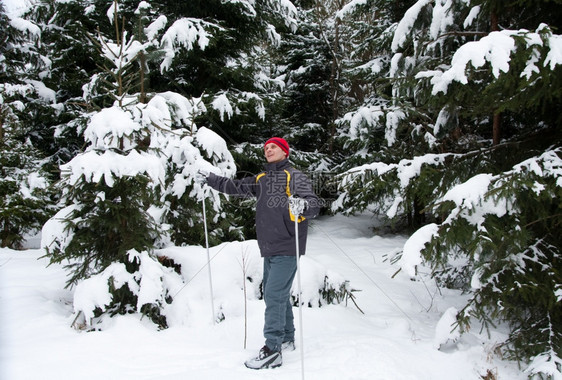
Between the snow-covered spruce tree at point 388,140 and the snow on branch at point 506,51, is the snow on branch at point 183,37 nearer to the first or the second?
the snow-covered spruce tree at point 388,140

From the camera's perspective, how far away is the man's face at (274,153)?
3219mm

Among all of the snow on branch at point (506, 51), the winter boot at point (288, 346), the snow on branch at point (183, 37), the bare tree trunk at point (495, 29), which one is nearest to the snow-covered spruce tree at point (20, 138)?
the snow on branch at point (183, 37)

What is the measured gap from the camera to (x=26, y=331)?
130 inches

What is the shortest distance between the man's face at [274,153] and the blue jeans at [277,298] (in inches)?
36.8

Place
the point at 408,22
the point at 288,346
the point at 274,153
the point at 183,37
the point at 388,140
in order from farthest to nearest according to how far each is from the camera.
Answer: the point at 388,140, the point at 183,37, the point at 408,22, the point at 288,346, the point at 274,153

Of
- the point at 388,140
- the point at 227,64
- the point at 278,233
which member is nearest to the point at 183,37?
the point at 227,64

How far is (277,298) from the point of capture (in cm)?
304

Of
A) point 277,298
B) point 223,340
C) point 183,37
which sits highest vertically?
point 183,37

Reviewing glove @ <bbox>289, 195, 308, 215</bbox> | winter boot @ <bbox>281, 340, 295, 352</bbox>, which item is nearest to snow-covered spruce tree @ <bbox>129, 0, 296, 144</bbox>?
glove @ <bbox>289, 195, 308, 215</bbox>

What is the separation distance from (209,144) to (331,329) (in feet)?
9.33

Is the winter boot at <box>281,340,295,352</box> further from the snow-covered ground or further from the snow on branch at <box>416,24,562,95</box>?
the snow on branch at <box>416,24,562,95</box>

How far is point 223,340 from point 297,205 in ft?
5.83

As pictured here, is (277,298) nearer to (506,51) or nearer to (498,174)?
(498,174)

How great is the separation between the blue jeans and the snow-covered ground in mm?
267
